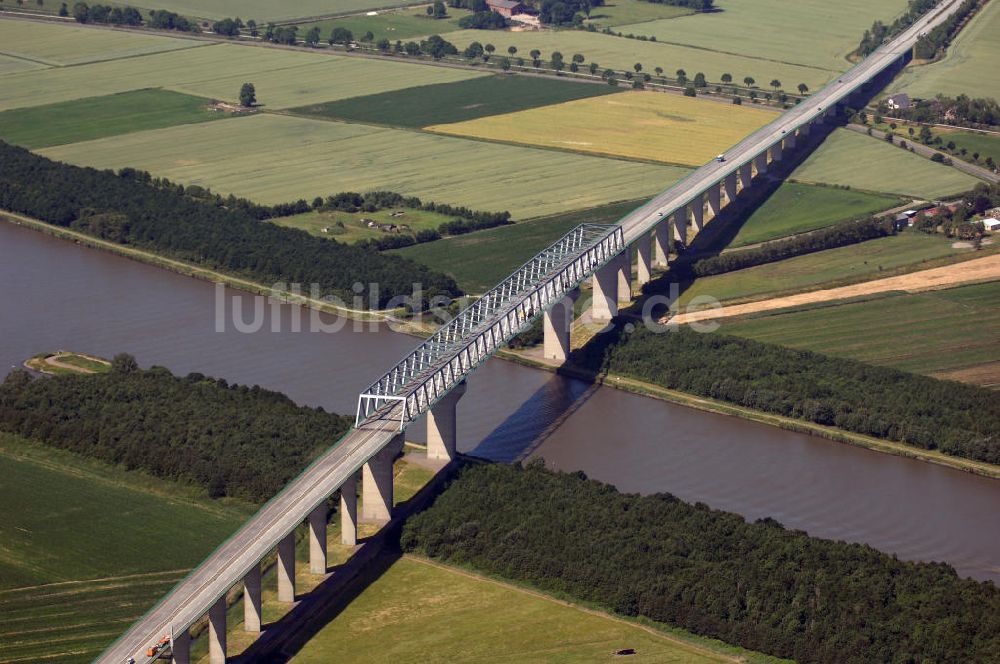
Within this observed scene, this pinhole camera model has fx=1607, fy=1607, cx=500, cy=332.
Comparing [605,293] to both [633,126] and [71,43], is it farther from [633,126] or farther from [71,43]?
[71,43]

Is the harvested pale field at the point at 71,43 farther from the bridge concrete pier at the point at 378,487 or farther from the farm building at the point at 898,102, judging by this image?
the bridge concrete pier at the point at 378,487

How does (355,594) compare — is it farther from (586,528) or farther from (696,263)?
(696,263)

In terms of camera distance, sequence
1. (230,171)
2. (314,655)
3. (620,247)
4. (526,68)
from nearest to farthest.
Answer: (314,655)
(620,247)
(230,171)
(526,68)

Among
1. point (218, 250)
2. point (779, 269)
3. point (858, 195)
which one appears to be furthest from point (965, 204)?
point (218, 250)

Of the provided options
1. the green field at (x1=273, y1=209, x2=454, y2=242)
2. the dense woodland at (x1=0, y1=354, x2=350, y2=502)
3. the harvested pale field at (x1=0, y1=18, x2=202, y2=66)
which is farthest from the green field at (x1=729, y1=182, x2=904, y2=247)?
the harvested pale field at (x1=0, y1=18, x2=202, y2=66)

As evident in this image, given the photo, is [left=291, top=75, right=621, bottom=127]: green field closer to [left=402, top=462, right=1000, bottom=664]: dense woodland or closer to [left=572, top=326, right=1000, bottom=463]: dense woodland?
[left=572, top=326, right=1000, bottom=463]: dense woodland

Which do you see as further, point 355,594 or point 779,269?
point 779,269
